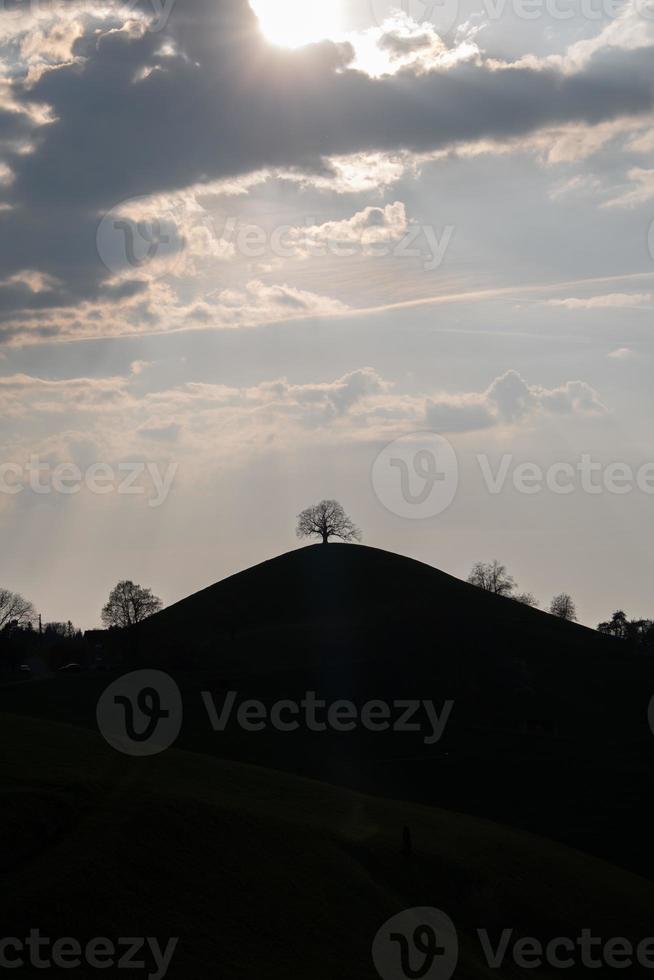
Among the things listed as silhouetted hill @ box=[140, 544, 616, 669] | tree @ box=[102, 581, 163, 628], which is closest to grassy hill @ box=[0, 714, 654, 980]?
silhouetted hill @ box=[140, 544, 616, 669]

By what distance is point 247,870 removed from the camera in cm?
4084

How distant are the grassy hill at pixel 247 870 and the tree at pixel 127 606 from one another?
353 ft

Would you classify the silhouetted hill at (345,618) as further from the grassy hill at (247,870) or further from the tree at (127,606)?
the grassy hill at (247,870)

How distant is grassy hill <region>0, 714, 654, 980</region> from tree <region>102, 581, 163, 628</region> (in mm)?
107600

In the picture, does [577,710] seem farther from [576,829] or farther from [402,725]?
[576,829]

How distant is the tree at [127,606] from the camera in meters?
167

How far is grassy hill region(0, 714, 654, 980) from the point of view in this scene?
3462 cm

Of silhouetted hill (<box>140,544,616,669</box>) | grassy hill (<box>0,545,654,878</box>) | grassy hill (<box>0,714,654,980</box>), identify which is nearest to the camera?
grassy hill (<box>0,714,654,980</box>)

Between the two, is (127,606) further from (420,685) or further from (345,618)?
(420,685)

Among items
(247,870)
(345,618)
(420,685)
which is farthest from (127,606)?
(247,870)

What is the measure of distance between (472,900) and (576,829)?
22313 millimetres

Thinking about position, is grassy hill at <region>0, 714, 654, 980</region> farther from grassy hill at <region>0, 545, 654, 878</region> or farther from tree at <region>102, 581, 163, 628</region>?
tree at <region>102, 581, 163, 628</region>

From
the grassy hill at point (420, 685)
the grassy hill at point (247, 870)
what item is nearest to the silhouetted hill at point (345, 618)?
the grassy hill at point (420, 685)

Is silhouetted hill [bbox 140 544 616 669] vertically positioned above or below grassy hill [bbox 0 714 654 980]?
above
